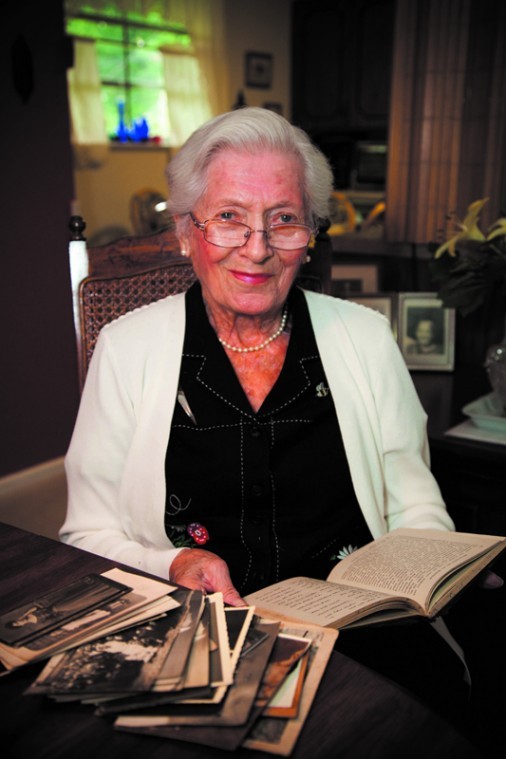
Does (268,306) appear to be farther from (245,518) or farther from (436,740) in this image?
(436,740)

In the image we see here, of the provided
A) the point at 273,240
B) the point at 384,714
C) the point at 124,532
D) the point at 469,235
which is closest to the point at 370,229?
the point at 469,235

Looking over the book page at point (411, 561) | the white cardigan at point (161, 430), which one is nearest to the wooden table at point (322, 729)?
the book page at point (411, 561)

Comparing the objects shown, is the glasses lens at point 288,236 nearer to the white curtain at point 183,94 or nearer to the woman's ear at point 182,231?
the woman's ear at point 182,231

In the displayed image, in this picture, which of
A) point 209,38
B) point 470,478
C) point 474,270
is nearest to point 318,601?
point 470,478

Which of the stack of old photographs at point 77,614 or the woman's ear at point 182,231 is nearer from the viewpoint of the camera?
the stack of old photographs at point 77,614

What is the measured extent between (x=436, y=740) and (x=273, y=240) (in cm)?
88

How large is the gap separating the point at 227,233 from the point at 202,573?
0.59m

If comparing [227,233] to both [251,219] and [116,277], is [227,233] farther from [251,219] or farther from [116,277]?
[116,277]

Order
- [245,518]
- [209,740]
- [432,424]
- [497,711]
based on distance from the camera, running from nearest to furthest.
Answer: [209,740] → [245,518] → [497,711] → [432,424]

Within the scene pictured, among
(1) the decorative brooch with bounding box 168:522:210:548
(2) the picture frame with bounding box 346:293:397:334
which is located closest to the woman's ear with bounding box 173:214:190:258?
(1) the decorative brooch with bounding box 168:522:210:548

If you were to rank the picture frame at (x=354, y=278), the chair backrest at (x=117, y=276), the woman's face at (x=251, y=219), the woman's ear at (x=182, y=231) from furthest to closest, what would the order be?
the picture frame at (x=354, y=278) → the chair backrest at (x=117, y=276) → the woman's ear at (x=182, y=231) → the woman's face at (x=251, y=219)

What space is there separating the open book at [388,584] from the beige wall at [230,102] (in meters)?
4.30

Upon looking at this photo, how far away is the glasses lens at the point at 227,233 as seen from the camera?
1.31 meters

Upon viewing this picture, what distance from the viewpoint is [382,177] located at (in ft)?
18.9
